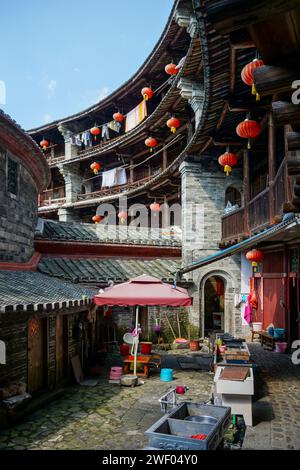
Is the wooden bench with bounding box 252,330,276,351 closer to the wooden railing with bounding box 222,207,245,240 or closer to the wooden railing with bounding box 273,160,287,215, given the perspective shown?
the wooden railing with bounding box 222,207,245,240

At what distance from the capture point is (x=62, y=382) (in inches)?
373

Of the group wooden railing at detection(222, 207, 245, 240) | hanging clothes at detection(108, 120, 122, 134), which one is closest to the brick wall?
wooden railing at detection(222, 207, 245, 240)

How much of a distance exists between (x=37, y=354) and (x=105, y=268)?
6.54 m

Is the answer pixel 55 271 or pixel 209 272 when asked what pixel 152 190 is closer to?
pixel 209 272

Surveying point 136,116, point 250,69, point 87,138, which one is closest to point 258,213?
point 250,69

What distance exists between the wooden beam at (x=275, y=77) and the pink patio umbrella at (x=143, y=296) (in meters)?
7.08

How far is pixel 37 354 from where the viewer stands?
868 cm

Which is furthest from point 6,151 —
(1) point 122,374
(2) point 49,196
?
(2) point 49,196

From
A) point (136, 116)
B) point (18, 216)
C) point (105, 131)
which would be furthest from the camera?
point (105, 131)

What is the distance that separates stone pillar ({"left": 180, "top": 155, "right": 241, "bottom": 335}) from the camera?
51.9ft

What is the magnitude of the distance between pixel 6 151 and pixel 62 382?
5.84 m

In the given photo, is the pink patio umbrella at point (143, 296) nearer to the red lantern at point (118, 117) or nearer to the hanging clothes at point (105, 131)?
the red lantern at point (118, 117)

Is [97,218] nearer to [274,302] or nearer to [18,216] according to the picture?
[274,302]
